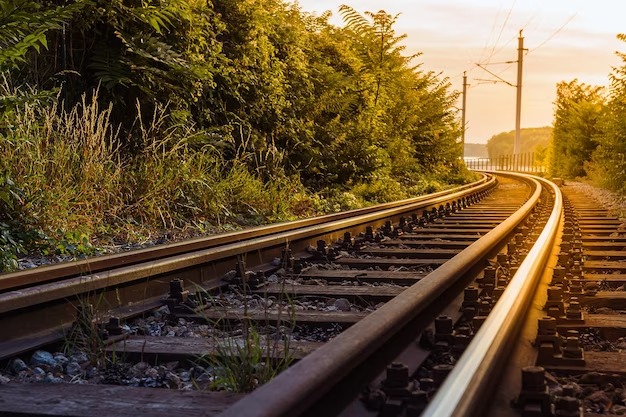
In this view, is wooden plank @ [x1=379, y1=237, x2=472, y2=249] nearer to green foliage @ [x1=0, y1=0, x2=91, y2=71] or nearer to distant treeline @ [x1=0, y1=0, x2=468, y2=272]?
distant treeline @ [x1=0, y1=0, x2=468, y2=272]

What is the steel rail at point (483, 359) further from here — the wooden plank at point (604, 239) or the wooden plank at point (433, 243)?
the wooden plank at point (604, 239)

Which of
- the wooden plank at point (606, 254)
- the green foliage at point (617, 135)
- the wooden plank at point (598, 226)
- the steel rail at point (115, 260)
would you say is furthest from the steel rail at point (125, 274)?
the green foliage at point (617, 135)

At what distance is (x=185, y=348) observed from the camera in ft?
9.86

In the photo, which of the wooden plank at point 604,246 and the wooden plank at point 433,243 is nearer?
the wooden plank at point 604,246

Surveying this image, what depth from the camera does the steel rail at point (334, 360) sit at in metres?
1.57

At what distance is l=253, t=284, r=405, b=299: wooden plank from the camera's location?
4195 mm

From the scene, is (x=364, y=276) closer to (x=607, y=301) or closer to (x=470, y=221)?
(x=607, y=301)

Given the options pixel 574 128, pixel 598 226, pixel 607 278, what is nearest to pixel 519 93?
pixel 574 128

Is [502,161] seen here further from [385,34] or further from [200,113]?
[200,113]

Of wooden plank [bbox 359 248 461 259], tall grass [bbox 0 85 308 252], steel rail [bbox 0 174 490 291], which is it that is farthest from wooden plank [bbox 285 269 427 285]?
tall grass [bbox 0 85 308 252]

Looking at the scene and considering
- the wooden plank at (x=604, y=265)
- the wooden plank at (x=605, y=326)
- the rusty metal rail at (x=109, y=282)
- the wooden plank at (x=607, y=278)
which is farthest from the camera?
the wooden plank at (x=604, y=265)

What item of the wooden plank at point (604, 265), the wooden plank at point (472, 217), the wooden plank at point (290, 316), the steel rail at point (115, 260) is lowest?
the wooden plank at point (472, 217)

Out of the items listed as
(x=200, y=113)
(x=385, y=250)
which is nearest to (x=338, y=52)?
(x=200, y=113)

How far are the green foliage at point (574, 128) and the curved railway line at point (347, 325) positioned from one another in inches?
837
